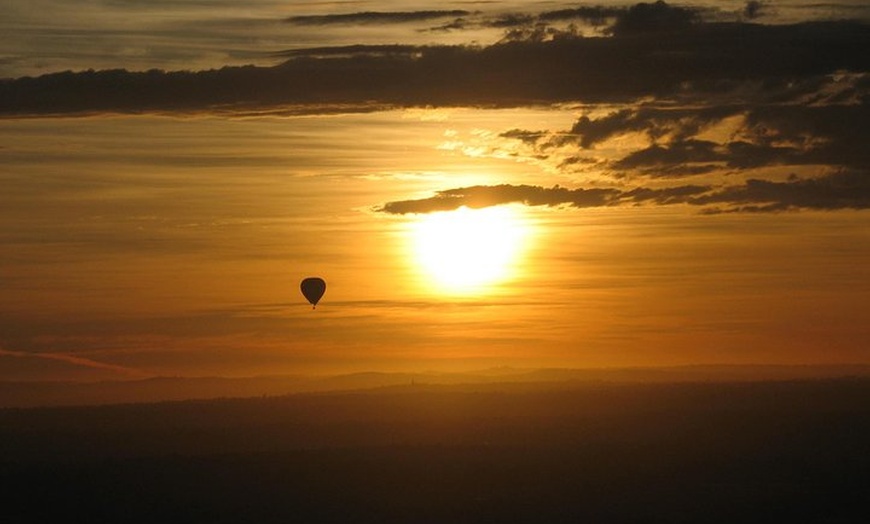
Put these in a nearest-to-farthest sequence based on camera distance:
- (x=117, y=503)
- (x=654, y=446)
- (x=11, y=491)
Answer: (x=117, y=503) < (x=11, y=491) < (x=654, y=446)

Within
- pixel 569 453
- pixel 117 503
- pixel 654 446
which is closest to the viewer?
pixel 117 503

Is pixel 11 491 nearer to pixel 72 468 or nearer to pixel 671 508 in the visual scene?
pixel 72 468

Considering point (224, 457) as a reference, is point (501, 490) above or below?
below

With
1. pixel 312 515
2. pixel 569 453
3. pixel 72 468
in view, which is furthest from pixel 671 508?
pixel 72 468

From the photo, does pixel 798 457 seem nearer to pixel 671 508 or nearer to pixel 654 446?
pixel 654 446

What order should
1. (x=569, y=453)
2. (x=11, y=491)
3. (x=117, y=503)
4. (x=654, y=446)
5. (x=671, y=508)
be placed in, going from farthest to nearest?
(x=654, y=446) < (x=569, y=453) < (x=11, y=491) < (x=117, y=503) < (x=671, y=508)

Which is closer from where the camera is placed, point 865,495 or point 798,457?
point 865,495

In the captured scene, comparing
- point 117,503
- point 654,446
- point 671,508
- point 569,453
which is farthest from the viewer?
point 654,446

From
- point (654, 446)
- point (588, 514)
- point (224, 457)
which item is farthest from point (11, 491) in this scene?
point (654, 446)

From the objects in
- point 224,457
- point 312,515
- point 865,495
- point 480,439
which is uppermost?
point 480,439
